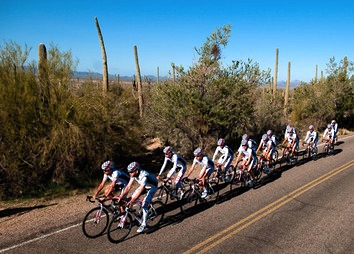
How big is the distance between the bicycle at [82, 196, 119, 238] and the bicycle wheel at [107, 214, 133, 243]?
0.26 meters

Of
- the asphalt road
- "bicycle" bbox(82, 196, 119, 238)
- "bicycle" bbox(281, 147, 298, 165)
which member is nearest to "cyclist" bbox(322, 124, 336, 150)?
"bicycle" bbox(281, 147, 298, 165)

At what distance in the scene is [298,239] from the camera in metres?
7.27

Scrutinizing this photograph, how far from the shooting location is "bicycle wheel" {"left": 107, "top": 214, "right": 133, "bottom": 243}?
712 cm

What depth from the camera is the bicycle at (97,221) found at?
737 centimetres

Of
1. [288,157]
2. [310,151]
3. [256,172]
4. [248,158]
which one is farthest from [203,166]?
[310,151]

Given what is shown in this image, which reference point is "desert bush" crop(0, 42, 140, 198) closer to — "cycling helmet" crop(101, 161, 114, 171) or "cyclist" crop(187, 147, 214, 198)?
"cycling helmet" crop(101, 161, 114, 171)

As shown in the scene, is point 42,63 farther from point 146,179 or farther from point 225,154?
point 225,154

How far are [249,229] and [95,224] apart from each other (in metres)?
4.33

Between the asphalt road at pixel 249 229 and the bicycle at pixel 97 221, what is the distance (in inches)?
8.0

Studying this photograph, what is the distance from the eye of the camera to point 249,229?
7.79 m

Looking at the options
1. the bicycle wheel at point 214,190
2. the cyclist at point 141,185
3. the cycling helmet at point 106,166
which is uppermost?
the cycling helmet at point 106,166

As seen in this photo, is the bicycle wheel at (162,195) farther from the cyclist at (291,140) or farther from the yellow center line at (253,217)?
the cyclist at (291,140)

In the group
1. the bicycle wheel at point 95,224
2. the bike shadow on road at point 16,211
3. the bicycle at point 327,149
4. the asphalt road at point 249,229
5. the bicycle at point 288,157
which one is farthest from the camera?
the bicycle at point 327,149

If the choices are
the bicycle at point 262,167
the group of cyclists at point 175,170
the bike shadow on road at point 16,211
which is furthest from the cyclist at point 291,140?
the bike shadow on road at point 16,211
